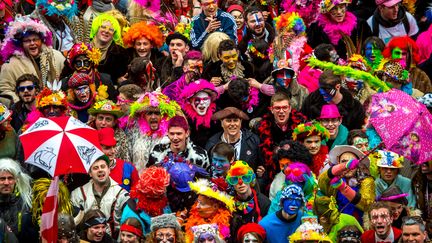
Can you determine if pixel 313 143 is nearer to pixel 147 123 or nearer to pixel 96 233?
pixel 147 123

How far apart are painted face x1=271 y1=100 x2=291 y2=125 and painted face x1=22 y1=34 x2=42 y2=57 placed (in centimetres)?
338

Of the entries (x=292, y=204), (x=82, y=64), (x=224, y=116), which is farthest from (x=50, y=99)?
(x=292, y=204)

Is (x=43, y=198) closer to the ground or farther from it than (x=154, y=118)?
closer to the ground

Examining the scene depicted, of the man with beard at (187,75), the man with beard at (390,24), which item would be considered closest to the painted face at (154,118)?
the man with beard at (187,75)

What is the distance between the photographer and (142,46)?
2042 cm

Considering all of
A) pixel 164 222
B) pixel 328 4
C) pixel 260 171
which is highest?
pixel 328 4

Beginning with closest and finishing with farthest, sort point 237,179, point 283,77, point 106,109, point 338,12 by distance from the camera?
point 237,179
point 106,109
point 283,77
point 338,12

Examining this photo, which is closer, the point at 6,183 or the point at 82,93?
the point at 6,183

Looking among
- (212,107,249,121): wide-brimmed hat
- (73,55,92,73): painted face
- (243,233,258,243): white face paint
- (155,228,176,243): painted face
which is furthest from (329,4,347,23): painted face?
(155,228,176,243): painted face

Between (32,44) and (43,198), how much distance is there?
3.60 m

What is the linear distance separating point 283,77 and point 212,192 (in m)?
3.21

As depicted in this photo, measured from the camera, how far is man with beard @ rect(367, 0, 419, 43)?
2144 centimetres

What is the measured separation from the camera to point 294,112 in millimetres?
18609

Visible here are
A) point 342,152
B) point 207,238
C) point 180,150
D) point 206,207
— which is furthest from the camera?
point 180,150
